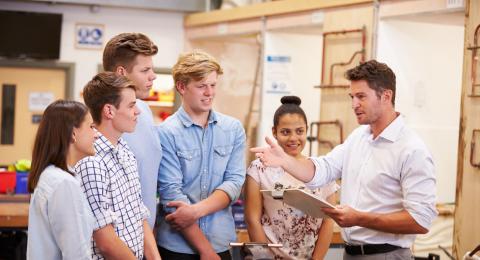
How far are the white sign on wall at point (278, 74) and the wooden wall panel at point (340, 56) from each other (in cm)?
100

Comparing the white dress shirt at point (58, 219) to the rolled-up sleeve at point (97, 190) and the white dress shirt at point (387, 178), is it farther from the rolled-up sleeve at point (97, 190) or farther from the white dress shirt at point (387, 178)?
the white dress shirt at point (387, 178)

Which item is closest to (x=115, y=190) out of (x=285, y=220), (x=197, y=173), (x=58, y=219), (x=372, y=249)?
(x=58, y=219)

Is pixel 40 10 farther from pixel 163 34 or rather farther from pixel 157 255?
pixel 157 255

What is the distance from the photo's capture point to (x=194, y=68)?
361cm

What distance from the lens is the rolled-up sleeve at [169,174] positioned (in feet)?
11.7

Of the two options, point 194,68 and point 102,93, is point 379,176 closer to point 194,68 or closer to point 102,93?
point 194,68

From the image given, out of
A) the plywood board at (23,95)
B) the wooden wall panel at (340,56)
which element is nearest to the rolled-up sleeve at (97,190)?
the wooden wall panel at (340,56)

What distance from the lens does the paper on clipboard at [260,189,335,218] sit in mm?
3237

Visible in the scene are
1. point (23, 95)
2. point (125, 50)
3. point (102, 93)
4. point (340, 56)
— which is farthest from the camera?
point (23, 95)

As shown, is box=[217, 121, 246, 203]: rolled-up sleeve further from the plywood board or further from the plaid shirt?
the plywood board

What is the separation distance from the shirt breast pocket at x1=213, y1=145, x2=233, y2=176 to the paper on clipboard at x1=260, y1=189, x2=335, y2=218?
0.28 m

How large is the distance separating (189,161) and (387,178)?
902 millimetres

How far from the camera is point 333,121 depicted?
6984 mm

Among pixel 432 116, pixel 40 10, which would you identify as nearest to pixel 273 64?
pixel 432 116
